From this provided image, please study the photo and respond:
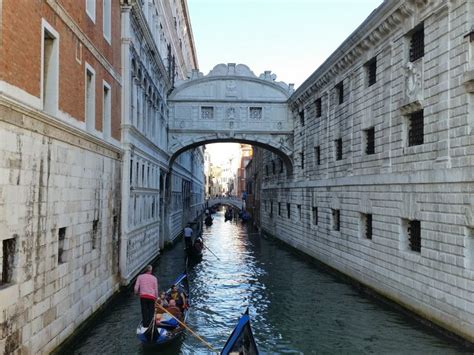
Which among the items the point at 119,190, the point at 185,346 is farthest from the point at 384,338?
the point at 119,190

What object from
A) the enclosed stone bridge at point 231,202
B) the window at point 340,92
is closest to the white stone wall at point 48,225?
the window at point 340,92

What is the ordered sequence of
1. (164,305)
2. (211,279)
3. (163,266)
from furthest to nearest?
(163,266)
(211,279)
(164,305)

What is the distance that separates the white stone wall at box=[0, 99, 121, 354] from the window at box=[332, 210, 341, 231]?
338 inches

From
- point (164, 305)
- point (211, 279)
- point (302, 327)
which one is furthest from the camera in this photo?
point (211, 279)

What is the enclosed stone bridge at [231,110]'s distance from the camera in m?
A: 23.1

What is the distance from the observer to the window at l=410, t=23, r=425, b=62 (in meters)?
10.9

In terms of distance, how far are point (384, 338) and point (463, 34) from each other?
20.1ft

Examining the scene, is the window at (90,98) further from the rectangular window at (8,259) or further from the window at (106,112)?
the rectangular window at (8,259)

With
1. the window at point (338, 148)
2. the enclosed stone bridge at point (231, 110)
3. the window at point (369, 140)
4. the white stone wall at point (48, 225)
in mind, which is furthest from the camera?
the enclosed stone bridge at point (231, 110)

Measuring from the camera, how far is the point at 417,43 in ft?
36.6

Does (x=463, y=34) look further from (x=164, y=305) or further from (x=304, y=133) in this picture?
(x=304, y=133)

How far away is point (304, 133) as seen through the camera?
21469 millimetres

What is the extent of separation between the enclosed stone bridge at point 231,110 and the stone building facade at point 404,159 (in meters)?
4.74

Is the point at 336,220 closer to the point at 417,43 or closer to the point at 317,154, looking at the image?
the point at 317,154
